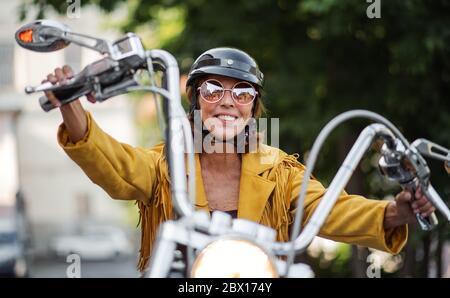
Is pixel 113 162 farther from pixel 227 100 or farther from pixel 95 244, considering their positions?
pixel 95 244

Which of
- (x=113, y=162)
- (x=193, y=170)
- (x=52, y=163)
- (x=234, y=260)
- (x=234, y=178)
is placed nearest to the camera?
(x=234, y=260)

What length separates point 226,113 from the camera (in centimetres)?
360


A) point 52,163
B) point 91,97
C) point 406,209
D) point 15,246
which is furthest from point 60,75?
point 52,163

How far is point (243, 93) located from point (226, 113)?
0.10 meters

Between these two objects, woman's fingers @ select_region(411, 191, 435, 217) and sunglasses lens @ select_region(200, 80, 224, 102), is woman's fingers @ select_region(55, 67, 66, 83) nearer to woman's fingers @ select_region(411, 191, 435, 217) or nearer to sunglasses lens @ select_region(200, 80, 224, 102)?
sunglasses lens @ select_region(200, 80, 224, 102)

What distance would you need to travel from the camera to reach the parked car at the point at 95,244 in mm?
35156

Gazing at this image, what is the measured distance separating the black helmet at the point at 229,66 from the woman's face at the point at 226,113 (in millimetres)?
40

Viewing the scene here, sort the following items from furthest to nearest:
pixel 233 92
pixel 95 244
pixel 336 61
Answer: pixel 95 244
pixel 336 61
pixel 233 92

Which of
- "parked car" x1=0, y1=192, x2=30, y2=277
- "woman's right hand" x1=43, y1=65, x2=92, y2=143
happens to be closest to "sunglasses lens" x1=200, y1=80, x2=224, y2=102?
"woman's right hand" x1=43, y1=65, x2=92, y2=143

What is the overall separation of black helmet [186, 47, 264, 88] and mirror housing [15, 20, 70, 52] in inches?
33.8

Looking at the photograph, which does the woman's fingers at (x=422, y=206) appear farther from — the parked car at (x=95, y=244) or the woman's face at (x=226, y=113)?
the parked car at (x=95, y=244)

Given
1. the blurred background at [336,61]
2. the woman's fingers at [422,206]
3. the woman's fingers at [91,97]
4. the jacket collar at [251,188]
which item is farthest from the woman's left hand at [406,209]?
the blurred background at [336,61]
